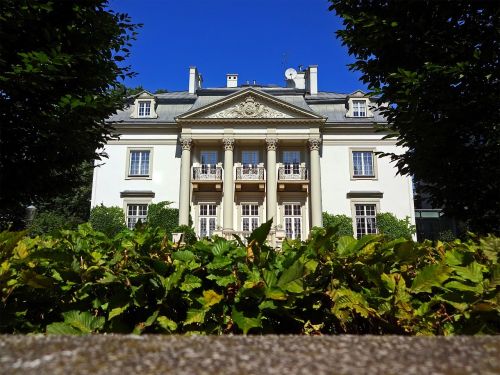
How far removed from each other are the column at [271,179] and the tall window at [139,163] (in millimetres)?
9373

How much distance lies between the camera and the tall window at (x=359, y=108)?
97.6 ft

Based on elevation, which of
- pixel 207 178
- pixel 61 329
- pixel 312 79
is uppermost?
pixel 312 79

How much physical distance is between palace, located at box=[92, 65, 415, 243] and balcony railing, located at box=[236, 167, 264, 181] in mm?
77

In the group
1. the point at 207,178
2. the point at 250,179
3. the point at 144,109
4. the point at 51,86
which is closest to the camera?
the point at 51,86

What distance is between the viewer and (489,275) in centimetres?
210

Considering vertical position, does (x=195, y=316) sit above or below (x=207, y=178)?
below

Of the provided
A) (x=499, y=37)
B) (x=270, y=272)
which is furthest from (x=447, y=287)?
(x=499, y=37)

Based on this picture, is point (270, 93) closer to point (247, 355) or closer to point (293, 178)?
point (293, 178)

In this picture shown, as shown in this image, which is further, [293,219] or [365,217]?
[293,219]

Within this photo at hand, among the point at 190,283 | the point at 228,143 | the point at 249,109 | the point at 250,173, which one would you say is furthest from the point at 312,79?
the point at 190,283

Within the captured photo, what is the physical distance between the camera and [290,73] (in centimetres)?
3550

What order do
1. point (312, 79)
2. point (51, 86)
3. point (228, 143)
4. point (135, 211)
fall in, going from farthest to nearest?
point (312, 79)
point (135, 211)
point (228, 143)
point (51, 86)

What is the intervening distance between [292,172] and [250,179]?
3350mm

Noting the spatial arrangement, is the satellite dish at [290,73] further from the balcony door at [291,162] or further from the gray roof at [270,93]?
the balcony door at [291,162]
